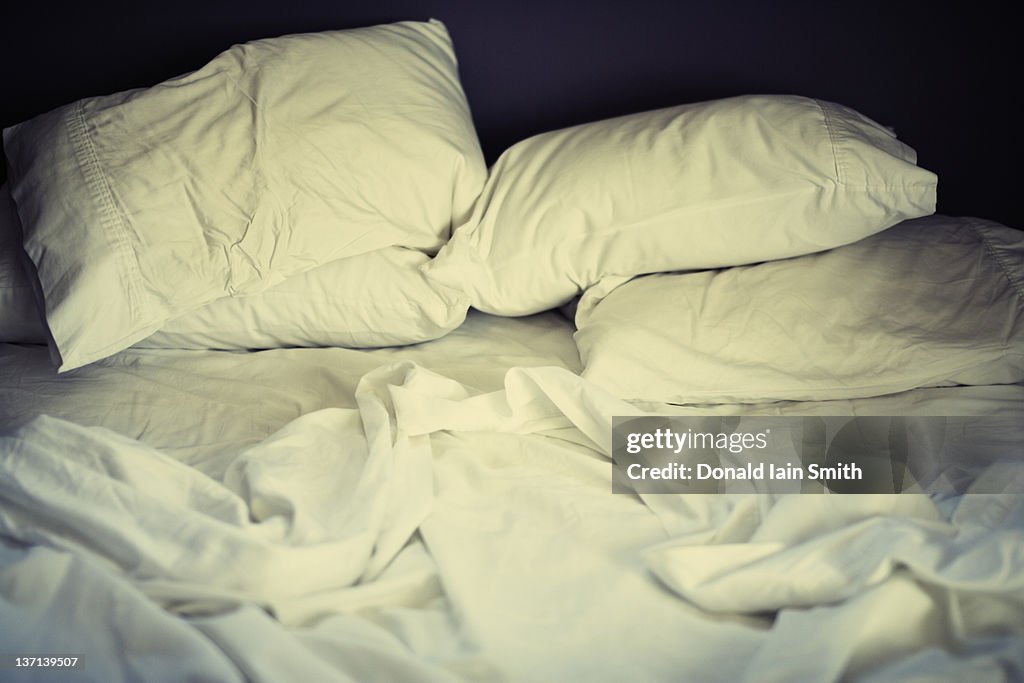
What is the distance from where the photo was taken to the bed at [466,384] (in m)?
0.71

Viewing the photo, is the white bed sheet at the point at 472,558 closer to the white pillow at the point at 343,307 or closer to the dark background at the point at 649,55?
the white pillow at the point at 343,307

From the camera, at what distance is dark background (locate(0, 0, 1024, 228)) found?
142 cm

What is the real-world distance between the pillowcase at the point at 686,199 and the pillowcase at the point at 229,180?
13 cm

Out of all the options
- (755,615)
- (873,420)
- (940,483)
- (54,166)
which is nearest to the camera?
(755,615)

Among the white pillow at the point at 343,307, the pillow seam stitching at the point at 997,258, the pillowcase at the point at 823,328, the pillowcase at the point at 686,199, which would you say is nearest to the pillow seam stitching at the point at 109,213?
the white pillow at the point at 343,307

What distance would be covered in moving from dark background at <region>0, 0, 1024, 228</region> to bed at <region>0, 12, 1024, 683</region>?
0.67 feet

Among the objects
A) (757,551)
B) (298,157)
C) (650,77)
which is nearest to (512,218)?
(298,157)

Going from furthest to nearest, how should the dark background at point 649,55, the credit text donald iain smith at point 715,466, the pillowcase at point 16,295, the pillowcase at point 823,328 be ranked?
the dark background at point 649,55 < the pillowcase at point 16,295 < the pillowcase at point 823,328 < the credit text donald iain smith at point 715,466

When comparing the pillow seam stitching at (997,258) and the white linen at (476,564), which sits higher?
the pillow seam stitching at (997,258)

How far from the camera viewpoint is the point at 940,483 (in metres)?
0.92

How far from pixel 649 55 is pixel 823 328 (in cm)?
68

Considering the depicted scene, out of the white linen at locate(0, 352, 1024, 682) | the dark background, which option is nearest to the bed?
the white linen at locate(0, 352, 1024, 682)

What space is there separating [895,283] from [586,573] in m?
0.65

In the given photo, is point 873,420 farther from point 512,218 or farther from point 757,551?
point 512,218
